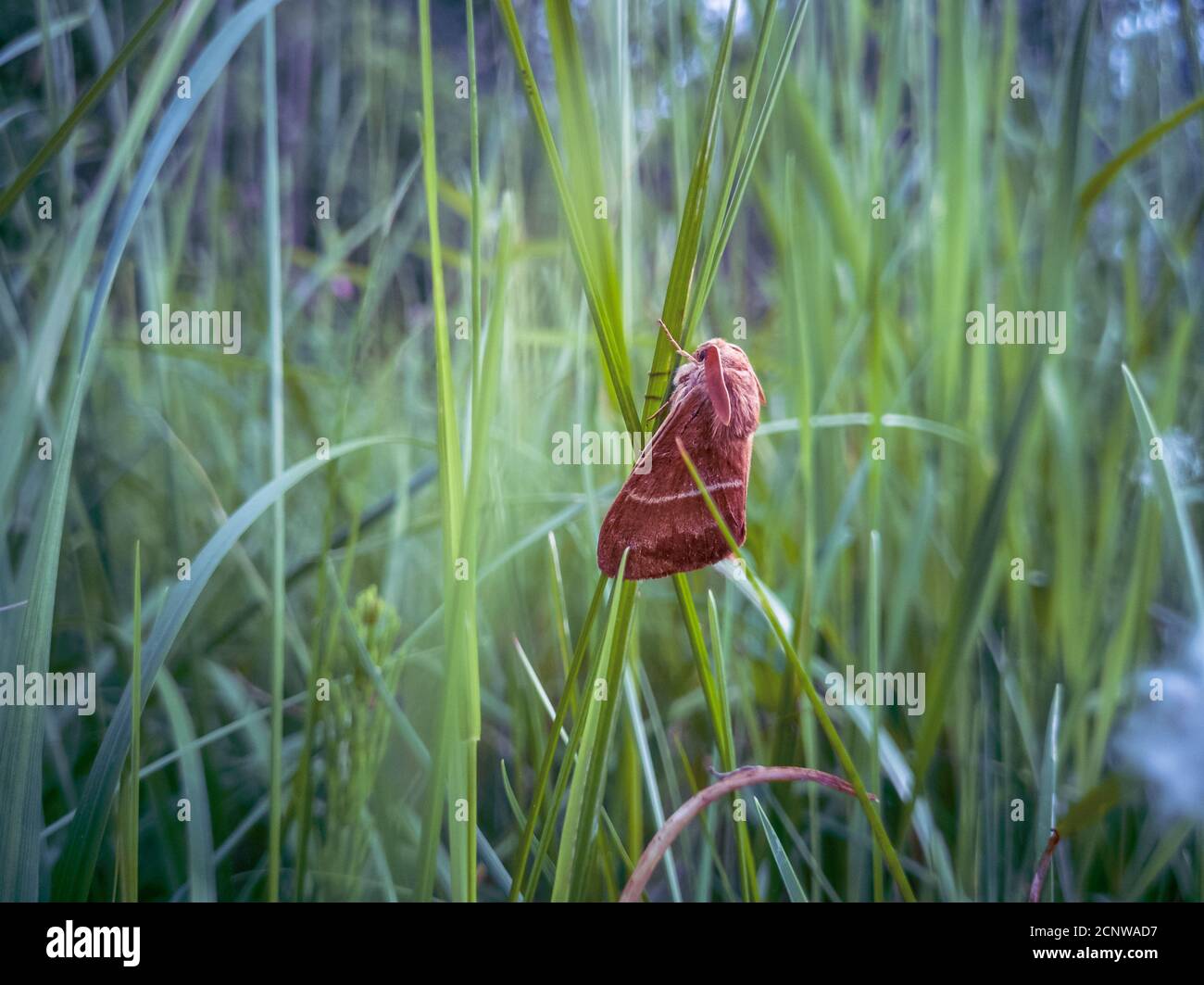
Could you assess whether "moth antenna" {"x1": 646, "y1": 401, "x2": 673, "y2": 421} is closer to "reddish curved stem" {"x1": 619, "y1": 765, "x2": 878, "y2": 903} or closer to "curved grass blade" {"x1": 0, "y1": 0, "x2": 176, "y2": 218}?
"reddish curved stem" {"x1": 619, "y1": 765, "x2": 878, "y2": 903}

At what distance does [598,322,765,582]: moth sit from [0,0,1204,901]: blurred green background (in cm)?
3

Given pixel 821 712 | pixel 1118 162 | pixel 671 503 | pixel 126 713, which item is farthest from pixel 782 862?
pixel 1118 162

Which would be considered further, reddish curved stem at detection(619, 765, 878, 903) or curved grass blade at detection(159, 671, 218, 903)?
curved grass blade at detection(159, 671, 218, 903)

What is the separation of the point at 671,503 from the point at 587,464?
0.41 feet

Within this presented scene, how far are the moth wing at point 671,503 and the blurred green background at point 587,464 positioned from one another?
30mm

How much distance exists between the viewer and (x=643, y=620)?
2.12ft

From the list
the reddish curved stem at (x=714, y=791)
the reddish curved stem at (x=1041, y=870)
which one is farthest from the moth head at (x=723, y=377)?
the reddish curved stem at (x=1041, y=870)

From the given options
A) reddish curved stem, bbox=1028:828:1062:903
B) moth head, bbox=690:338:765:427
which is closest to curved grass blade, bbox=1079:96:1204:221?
moth head, bbox=690:338:765:427

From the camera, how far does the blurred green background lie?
576 millimetres

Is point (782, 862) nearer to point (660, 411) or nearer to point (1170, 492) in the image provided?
point (660, 411)

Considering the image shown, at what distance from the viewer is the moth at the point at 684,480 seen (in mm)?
531
